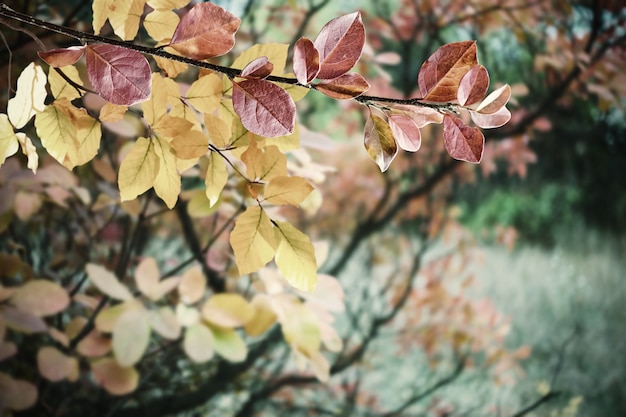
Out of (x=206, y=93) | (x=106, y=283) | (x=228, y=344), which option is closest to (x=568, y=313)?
(x=228, y=344)

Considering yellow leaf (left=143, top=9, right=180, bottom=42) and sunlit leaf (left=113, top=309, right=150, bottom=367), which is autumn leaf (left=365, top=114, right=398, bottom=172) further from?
sunlit leaf (left=113, top=309, right=150, bottom=367)

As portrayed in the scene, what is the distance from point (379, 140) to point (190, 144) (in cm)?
8

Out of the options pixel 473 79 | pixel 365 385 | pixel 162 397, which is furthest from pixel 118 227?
pixel 473 79

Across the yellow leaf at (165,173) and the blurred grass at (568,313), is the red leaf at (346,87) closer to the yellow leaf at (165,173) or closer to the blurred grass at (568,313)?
the yellow leaf at (165,173)

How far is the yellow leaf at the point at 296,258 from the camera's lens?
0.21 metres

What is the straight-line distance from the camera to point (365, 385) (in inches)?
40.0

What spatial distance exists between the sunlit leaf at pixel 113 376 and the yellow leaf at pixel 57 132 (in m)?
0.41

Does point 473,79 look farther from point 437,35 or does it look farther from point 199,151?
point 437,35

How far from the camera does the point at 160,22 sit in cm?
23

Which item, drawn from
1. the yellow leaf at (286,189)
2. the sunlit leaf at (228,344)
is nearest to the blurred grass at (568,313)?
the sunlit leaf at (228,344)

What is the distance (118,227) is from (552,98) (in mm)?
976

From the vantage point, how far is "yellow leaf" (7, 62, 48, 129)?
190 mm

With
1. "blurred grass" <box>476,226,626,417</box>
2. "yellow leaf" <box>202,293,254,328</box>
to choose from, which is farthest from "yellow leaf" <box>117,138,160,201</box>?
"blurred grass" <box>476,226,626,417</box>

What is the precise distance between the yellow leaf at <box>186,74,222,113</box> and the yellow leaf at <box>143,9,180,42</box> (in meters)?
0.03
